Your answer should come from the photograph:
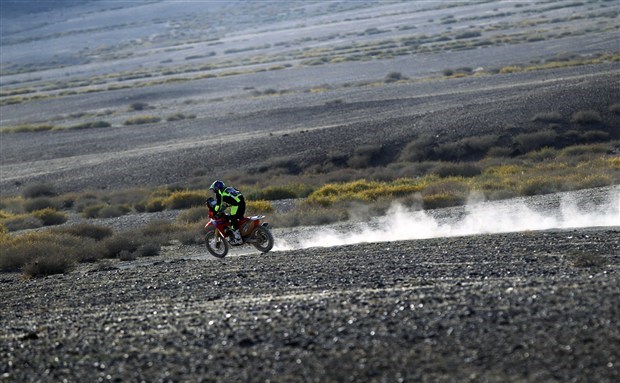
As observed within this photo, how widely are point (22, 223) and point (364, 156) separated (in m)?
13.4

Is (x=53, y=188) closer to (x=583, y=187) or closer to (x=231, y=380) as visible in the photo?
(x=583, y=187)

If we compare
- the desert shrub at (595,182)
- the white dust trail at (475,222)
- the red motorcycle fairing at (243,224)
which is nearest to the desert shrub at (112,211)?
the white dust trail at (475,222)

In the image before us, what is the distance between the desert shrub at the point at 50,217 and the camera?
3381cm

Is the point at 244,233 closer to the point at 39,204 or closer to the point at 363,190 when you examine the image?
the point at 363,190

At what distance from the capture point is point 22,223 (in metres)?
33.6

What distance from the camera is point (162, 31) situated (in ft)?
583

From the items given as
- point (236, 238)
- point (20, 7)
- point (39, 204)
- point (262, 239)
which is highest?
point (236, 238)

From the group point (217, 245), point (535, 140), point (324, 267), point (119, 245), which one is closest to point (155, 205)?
point (119, 245)

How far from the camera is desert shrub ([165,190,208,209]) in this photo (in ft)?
113

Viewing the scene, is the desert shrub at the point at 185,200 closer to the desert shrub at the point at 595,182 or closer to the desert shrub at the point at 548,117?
the desert shrub at the point at 595,182

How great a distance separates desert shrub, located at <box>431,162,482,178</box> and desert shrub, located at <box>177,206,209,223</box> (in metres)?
8.83

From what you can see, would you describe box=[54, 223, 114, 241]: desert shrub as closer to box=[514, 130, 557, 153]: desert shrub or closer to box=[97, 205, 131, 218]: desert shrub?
box=[97, 205, 131, 218]: desert shrub

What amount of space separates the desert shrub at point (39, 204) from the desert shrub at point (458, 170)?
14422mm

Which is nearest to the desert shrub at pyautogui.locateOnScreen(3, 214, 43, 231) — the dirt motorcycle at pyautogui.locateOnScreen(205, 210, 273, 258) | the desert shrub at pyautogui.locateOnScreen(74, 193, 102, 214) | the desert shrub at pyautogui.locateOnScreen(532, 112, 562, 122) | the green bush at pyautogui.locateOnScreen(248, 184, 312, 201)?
the desert shrub at pyautogui.locateOnScreen(74, 193, 102, 214)
